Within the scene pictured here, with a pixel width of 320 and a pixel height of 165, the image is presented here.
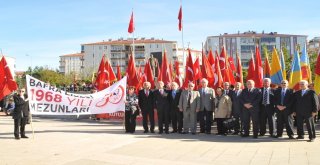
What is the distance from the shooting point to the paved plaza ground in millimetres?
8906

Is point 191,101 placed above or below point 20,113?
above

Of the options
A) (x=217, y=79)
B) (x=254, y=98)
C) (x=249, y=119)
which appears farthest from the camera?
(x=217, y=79)

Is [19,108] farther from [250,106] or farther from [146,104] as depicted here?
[250,106]

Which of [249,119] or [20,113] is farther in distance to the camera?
[249,119]

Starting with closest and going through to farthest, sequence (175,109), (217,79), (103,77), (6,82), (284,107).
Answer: (284,107) → (175,109) → (6,82) → (217,79) → (103,77)

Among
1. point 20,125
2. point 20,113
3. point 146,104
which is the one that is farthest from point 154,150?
point 20,125

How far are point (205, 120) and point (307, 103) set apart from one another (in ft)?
12.8

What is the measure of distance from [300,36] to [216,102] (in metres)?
125

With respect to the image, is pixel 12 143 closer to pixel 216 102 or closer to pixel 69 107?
pixel 69 107

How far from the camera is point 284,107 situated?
42.0 feet

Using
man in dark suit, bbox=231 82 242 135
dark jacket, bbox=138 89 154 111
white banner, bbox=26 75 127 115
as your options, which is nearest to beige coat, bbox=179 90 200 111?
dark jacket, bbox=138 89 154 111

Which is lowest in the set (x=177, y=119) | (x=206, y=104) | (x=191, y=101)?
(x=177, y=119)

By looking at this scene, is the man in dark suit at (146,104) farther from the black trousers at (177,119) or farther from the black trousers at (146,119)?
the black trousers at (177,119)

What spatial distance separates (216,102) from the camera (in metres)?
14.5
